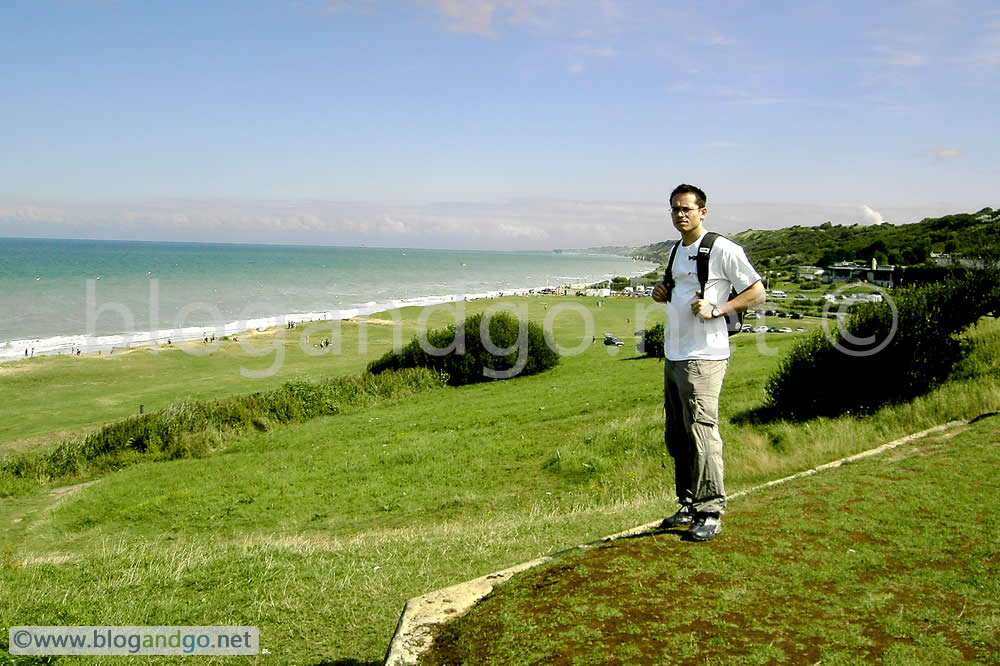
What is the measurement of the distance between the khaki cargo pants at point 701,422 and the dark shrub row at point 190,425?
21.6 metres

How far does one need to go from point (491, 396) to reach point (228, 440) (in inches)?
410

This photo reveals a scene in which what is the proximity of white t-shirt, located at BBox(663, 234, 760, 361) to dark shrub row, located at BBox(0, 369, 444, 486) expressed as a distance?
21756 millimetres

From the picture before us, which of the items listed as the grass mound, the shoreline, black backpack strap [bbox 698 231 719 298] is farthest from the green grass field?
the shoreline

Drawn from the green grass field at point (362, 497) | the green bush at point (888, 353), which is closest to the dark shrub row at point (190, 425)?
the green grass field at point (362, 497)

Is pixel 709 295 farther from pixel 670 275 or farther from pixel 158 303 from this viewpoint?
pixel 158 303

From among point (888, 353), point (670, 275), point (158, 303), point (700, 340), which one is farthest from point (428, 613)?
point (158, 303)

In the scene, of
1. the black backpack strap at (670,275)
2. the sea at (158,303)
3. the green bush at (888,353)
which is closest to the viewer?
the black backpack strap at (670,275)

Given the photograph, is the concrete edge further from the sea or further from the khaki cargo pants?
the sea

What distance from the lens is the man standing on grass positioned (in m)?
5.38

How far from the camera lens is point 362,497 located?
15.5 metres

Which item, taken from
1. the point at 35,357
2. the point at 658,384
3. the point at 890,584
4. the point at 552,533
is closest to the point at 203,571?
the point at 552,533

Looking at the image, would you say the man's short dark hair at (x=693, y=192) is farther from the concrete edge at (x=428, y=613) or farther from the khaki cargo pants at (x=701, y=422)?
the concrete edge at (x=428, y=613)

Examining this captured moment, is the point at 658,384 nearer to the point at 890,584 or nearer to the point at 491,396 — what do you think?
the point at 491,396

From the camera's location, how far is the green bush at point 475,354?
35000 millimetres
